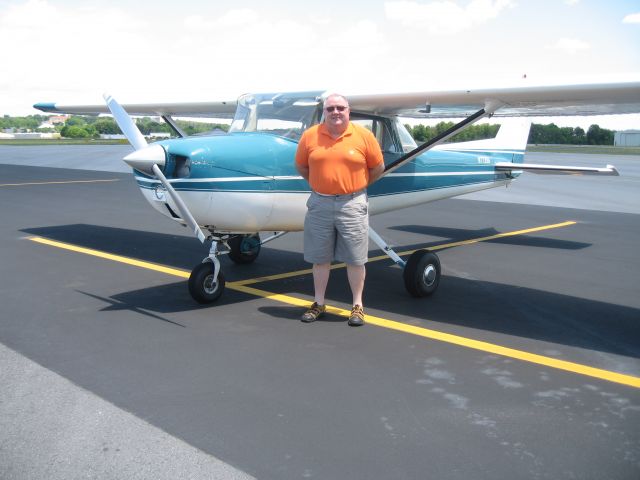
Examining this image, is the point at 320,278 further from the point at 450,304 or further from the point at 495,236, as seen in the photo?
the point at 495,236

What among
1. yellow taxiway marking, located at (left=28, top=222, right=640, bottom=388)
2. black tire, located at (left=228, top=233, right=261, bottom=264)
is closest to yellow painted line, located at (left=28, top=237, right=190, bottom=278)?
yellow taxiway marking, located at (left=28, top=222, right=640, bottom=388)

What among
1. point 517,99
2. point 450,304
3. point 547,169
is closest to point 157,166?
point 450,304

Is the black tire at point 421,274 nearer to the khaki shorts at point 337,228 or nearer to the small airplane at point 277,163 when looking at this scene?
the small airplane at point 277,163

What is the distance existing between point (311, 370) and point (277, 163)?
210cm

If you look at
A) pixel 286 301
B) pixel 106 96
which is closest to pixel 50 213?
pixel 106 96

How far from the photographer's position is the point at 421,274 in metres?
5.80

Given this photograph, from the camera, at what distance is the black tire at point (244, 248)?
23.5 feet

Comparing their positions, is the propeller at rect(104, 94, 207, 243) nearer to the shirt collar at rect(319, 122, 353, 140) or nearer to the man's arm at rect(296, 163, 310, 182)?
the man's arm at rect(296, 163, 310, 182)

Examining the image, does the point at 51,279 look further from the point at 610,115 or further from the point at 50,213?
the point at 610,115

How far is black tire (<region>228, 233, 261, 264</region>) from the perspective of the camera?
283 inches

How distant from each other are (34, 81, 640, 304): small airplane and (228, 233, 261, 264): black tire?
0.01 meters

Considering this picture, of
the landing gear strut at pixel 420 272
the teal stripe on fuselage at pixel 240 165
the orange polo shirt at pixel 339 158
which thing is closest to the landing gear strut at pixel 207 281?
the teal stripe on fuselage at pixel 240 165

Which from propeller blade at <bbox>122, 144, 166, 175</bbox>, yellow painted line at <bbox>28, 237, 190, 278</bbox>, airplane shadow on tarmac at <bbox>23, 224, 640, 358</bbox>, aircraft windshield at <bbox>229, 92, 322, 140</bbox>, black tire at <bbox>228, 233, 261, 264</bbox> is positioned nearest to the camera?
propeller blade at <bbox>122, 144, 166, 175</bbox>

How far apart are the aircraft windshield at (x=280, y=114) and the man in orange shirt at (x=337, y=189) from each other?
36.2 inches
